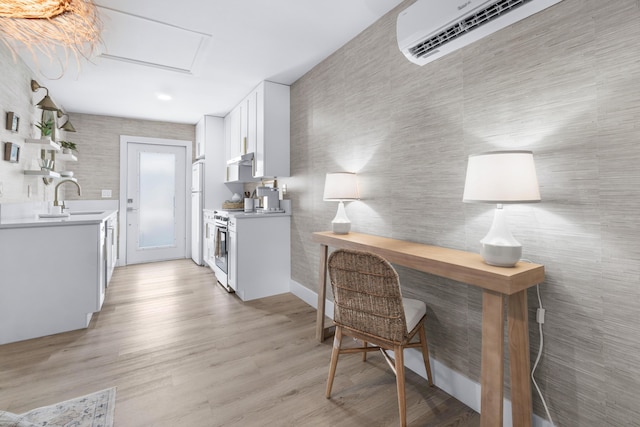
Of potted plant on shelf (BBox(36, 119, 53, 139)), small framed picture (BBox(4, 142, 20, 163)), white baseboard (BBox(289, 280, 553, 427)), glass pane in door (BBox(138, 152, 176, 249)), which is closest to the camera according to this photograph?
white baseboard (BBox(289, 280, 553, 427))

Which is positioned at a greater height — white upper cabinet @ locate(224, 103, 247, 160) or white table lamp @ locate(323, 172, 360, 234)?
white upper cabinet @ locate(224, 103, 247, 160)

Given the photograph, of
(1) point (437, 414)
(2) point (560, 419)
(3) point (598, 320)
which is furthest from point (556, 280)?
(1) point (437, 414)

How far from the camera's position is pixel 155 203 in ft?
17.6

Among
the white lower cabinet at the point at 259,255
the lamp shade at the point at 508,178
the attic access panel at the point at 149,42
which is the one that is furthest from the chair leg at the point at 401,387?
the attic access panel at the point at 149,42

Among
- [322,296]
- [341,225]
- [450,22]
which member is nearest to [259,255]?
[322,296]

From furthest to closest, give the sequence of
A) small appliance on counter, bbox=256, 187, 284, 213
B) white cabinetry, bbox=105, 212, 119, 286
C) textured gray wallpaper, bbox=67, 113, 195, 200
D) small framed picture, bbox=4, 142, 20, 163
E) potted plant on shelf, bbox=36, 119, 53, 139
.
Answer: textured gray wallpaper, bbox=67, 113, 195, 200 → small appliance on counter, bbox=256, 187, 284, 213 → white cabinetry, bbox=105, 212, 119, 286 → potted plant on shelf, bbox=36, 119, 53, 139 → small framed picture, bbox=4, 142, 20, 163

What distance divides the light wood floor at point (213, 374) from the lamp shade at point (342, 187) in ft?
3.96

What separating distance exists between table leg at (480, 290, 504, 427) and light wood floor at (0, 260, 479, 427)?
0.41 m

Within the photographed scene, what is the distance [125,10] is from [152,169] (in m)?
3.57

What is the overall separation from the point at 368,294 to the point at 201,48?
8.74ft

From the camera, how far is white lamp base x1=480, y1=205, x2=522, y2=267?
1.33 m

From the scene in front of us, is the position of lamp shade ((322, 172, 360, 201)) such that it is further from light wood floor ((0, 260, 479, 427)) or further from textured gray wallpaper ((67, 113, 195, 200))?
textured gray wallpaper ((67, 113, 195, 200))

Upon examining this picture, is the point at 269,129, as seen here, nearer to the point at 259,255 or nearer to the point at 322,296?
the point at 259,255

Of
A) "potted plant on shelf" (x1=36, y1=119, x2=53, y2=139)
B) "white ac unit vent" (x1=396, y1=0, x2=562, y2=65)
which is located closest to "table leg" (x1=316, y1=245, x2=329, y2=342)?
"white ac unit vent" (x1=396, y1=0, x2=562, y2=65)
